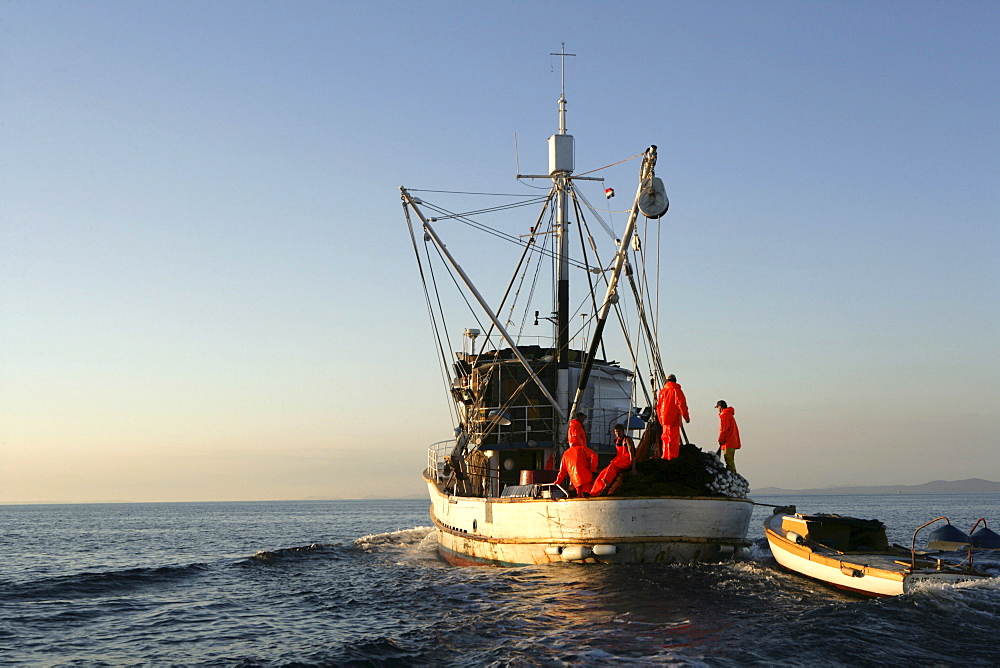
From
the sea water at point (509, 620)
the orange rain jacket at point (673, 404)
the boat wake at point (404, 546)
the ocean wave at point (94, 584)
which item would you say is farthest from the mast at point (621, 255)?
the ocean wave at point (94, 584)

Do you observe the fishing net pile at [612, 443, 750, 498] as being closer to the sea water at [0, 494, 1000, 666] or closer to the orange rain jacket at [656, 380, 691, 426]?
the orange rain jacket at [656, 380, 691, 426]

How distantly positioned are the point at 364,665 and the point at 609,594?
5929 millimetres

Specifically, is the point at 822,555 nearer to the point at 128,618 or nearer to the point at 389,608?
the point at 389,608

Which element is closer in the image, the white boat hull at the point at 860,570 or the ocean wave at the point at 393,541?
the white boat hull at the point at 860,570

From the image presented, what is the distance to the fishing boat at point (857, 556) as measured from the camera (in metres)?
15.7

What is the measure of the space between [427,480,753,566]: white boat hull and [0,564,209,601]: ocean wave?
494 inches

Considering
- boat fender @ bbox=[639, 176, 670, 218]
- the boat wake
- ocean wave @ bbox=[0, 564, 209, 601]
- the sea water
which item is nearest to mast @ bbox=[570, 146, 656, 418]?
boat fender @ bbox=[639, 176, 670, 218]

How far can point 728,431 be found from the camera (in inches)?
850

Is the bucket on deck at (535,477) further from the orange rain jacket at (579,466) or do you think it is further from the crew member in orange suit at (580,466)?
the orange rain jacket at (579,466)

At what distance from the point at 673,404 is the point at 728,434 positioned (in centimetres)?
193

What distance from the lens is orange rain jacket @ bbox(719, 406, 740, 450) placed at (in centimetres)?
2142

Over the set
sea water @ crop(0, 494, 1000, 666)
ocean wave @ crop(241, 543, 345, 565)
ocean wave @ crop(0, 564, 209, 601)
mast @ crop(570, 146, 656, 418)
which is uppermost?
mast @ crop(570, 146, 656, 418)

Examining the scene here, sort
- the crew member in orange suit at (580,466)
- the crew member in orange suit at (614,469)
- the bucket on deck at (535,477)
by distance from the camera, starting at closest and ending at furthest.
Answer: the crew member in orange suit at (614,469)
the crew member in orange suit at (580,466)
the bucket on deck at (535,477)

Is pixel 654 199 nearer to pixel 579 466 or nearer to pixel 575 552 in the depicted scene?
pixel 579 466
